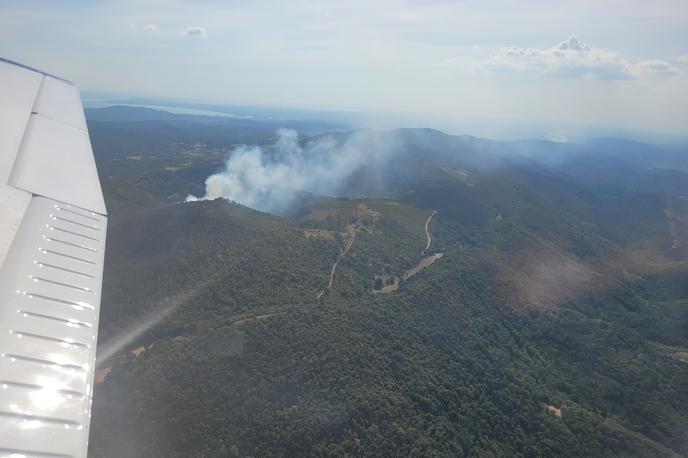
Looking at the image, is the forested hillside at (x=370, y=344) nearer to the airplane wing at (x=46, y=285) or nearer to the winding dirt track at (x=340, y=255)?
the winding dirt track at (x=340, y=255)

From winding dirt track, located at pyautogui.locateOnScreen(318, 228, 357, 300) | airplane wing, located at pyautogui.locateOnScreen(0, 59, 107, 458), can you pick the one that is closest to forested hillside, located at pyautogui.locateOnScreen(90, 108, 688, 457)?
winding dirt track, located at pyautogui.locateOnScreen(318, 228, 357, 300)

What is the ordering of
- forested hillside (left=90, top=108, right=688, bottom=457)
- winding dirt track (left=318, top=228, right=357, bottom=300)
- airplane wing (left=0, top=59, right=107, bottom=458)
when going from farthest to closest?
winding dirt track (left=318, top=228, right=357, bottom=300) → forested hillside (left=90, top=108, right=688, bottom=457) → airplane wing (left=0, top=59, right=107, bottom=458)

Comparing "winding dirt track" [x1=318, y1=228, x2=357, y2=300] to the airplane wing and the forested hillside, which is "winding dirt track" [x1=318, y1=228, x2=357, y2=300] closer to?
the forested hillside

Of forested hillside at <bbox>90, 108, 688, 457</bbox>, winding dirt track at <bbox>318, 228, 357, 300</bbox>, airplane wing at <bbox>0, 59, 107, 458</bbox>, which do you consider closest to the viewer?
airplane wing at <bbox>0, 59, 107, 458</bbox>

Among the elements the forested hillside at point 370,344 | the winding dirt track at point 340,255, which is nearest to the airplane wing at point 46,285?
the forested hillside at point 370,344

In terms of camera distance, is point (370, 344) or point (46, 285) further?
point (370, 344)

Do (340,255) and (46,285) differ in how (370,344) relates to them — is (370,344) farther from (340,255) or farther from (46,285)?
(46,285)

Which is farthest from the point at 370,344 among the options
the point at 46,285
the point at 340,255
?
the point at 46,285

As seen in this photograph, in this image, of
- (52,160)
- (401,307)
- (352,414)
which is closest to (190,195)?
(401,307)
